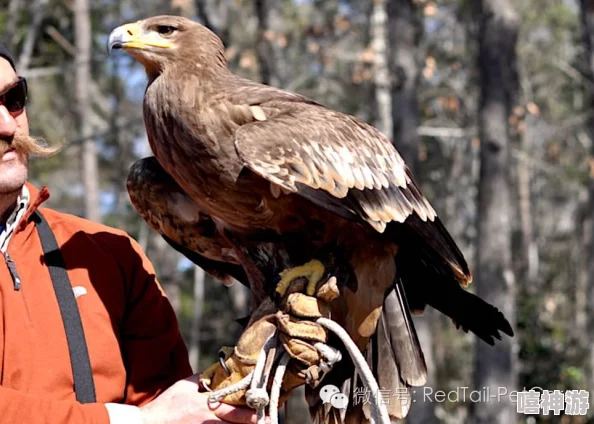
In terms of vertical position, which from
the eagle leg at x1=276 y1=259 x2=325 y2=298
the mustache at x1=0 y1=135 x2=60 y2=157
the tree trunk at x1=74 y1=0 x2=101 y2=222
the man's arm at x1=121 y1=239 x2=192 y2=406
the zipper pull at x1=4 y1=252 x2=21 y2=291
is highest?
the mustache at x1=0 y1=135 x2=60 y2=157

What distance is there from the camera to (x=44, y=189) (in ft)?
12.1

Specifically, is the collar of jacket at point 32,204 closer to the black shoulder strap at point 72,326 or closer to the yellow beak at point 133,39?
the black shoulder strap at point 72,326

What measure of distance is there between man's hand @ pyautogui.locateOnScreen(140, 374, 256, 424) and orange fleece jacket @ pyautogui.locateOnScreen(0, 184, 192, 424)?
0.18 m

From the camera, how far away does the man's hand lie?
10.6ft

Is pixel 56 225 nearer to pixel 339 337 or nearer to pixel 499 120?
pixel 339 337

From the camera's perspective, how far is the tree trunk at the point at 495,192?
405 inches

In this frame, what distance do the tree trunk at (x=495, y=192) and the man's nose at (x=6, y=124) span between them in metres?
7.61

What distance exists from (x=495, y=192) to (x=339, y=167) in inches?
287

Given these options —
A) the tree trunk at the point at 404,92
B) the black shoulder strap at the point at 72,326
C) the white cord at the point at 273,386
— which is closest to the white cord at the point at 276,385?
the white cord at the point at 273,386

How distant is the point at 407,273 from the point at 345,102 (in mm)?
25451

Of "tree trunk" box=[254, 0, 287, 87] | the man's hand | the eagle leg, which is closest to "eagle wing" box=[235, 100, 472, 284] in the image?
the eagle leg

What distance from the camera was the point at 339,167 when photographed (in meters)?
3.83

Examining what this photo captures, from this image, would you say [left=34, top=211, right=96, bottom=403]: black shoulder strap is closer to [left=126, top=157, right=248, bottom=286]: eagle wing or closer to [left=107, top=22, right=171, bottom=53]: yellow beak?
[left=126, top=157, right=248, bottom=286]: eagle wing

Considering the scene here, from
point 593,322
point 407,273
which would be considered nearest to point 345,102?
point 593,322
